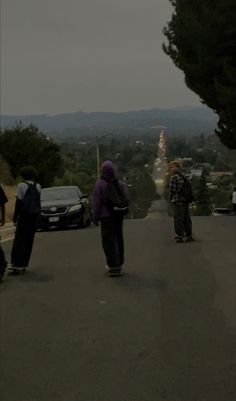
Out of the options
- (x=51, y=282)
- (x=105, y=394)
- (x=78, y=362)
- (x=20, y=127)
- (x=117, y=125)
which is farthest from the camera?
(x=117, y=125)

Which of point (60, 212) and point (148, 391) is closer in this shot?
point (148, 391)

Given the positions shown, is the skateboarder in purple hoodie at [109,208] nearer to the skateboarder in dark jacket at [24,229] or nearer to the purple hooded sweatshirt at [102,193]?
the purple hooded sweatshirt at [102,193]

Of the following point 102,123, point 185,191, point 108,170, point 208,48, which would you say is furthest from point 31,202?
point 102,123

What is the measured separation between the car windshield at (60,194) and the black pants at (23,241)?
11743 millimetres

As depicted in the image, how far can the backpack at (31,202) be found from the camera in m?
12.1

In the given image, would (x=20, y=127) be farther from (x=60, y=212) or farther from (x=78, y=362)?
(x=78, y=362)

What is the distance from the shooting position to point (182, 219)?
53.0 feet

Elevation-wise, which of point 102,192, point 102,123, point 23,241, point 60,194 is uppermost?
point 102,192

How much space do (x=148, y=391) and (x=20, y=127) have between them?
4456 centimetres

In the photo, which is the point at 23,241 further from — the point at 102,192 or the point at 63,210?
the point at 63,210

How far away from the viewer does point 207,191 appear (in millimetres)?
77000

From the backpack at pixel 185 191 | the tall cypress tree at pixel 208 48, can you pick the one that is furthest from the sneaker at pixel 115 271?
the tall cypress tree at pixel 208 48

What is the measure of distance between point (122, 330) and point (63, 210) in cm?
1506

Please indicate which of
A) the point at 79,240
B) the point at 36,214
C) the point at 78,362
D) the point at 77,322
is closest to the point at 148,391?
the point at 78,362
